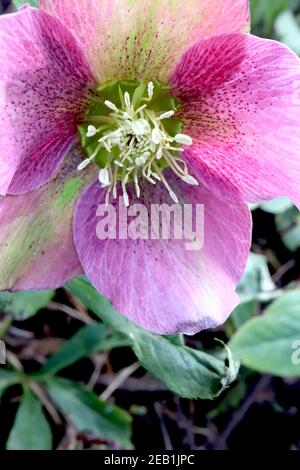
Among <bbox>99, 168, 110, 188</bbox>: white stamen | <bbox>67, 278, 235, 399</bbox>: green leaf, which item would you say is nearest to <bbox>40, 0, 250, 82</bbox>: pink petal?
<bbox>99, 168, 110, 188</bbox>: white stamen

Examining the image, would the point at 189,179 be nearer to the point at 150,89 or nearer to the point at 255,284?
the point at 150,89

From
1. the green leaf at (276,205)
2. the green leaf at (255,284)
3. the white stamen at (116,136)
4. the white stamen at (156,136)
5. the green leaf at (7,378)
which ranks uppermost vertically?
the white stamen at (116,136)

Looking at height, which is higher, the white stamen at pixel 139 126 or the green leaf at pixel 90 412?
the white stamen at pixel 139 126

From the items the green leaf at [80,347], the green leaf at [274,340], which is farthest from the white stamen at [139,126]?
the green leaf at [80,347]

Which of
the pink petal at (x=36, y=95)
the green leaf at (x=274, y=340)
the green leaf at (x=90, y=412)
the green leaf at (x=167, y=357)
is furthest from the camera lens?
the green leaf at (x=90, y=412)

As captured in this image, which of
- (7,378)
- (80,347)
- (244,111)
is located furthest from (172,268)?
(7,378)

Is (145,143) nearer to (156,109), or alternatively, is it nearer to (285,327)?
(156,109)

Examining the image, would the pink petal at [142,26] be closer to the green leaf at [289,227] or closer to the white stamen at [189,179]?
the white stamen at [189,179]
